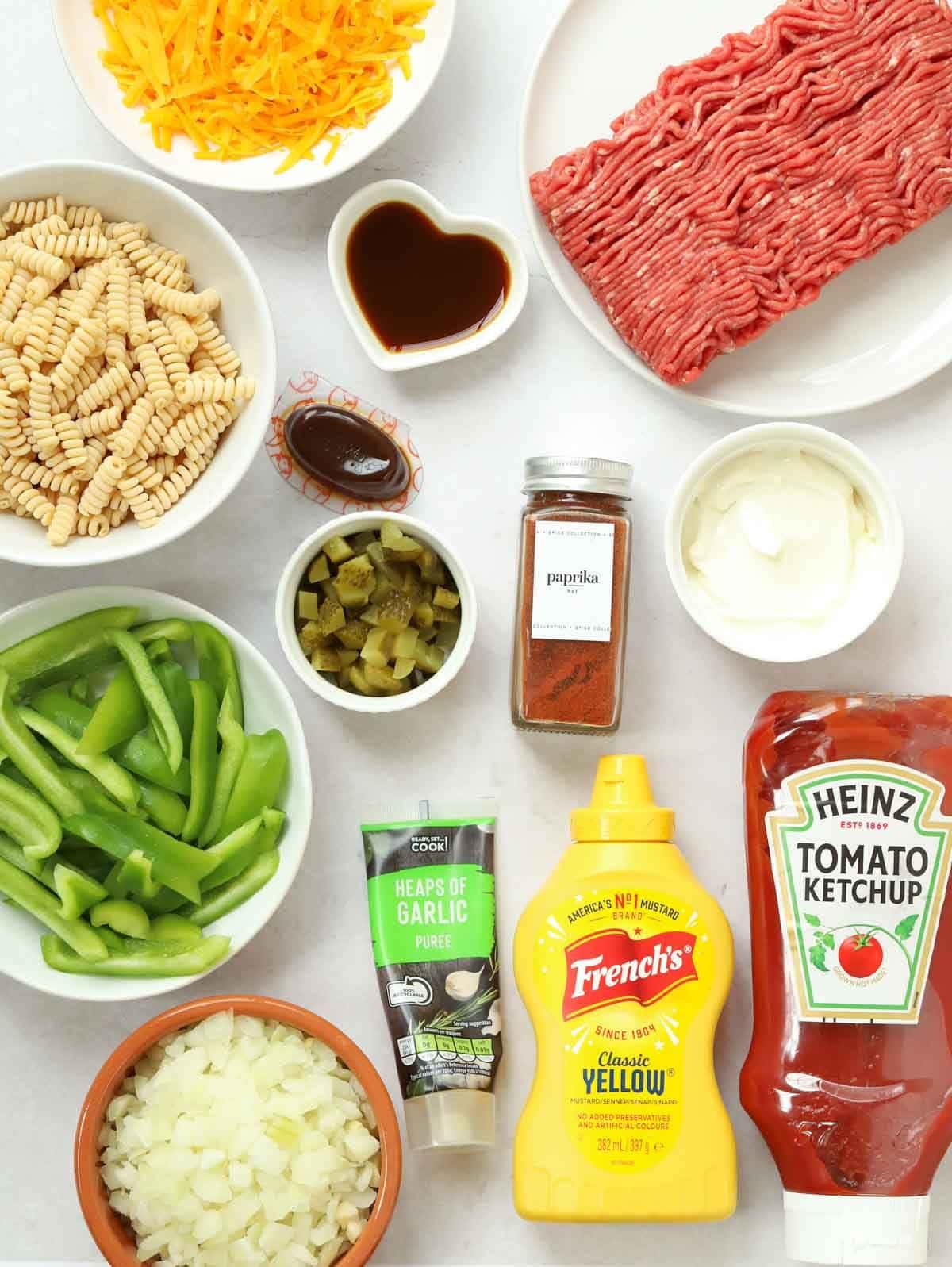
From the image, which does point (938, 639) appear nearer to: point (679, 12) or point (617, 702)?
point (617, 702)

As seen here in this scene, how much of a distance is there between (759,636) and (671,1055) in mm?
512

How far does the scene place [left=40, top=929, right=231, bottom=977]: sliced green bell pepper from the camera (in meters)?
1.40

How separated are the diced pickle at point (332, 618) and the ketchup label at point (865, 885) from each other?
0.58 m

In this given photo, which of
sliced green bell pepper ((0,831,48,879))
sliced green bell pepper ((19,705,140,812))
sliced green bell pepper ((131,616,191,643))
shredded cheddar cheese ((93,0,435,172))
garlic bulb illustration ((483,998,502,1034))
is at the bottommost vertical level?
garlic bulb illustration ((483,998,502,1034))

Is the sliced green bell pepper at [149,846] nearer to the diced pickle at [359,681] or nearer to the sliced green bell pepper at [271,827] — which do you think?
the sliced green bell pepper at [271,827]

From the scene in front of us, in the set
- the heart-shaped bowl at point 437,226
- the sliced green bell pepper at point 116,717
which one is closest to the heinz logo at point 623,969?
the sliced green bell pepper at point 116,717

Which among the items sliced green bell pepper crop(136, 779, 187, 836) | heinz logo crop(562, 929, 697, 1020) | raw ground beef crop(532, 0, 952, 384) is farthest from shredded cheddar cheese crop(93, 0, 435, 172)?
heinz logo crop(562, 929, 697, 1020)

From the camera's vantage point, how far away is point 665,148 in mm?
1444

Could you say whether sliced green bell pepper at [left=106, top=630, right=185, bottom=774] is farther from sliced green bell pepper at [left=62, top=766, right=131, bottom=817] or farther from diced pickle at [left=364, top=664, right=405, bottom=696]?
diced pickle at [left=364, top=664, right=405, bottom=696]

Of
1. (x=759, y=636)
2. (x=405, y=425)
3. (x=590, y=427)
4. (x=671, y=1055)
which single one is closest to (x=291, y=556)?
(x=405, y=425)

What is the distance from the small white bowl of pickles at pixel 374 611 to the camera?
4.78 feet

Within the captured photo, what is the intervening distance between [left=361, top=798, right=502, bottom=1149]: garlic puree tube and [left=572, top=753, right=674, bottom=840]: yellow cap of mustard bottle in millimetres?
171

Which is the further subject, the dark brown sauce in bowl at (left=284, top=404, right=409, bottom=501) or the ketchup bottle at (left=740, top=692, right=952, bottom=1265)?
the dark brown sauce in bowl at (left=284, top=404, right=409, bottom=501)

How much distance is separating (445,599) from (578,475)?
0.23 m
